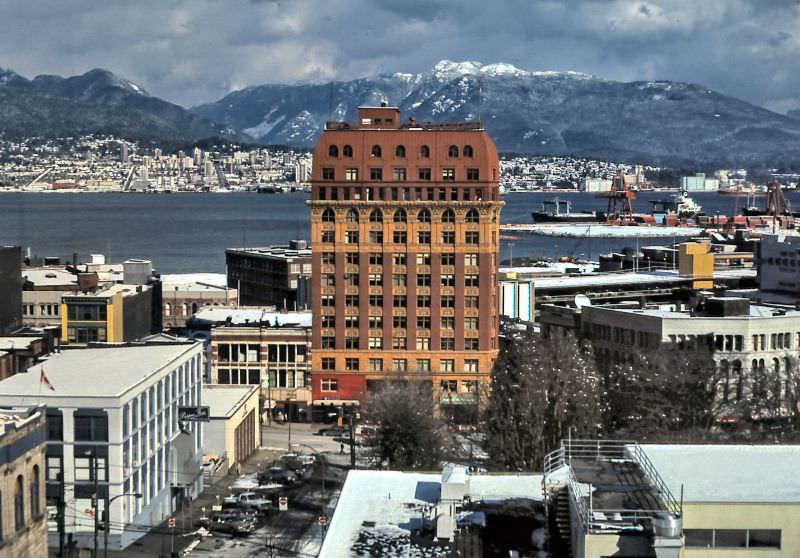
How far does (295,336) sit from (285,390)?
2421mm

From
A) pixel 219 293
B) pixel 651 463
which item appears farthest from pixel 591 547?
pixel 219 293

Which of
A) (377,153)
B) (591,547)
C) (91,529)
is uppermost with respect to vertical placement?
(377,153)

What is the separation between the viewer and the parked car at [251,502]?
50.0 metres

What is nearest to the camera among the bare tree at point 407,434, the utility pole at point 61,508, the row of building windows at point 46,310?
the utility pole at point 61,508

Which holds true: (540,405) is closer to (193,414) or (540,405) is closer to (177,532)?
(193,414)

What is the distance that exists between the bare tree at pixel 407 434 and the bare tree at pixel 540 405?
68.8 inches

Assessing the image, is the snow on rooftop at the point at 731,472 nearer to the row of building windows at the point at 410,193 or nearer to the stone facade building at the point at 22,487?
the stone facade building at the point at 22,487

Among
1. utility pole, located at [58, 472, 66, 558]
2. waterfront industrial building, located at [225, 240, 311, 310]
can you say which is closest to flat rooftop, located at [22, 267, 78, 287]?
waterfront industrial building, located at [225, 240, 311, 310]

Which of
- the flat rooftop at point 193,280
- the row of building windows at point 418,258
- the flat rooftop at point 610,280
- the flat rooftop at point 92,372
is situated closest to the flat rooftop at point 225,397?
the flat rooftop at point 92,372

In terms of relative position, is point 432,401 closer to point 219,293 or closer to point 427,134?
point 427,134

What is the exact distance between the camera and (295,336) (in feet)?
230

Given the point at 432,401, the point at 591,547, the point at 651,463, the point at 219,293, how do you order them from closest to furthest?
the point at 591,547, the point at 651,463, the point at 432,401, the point at 219,293

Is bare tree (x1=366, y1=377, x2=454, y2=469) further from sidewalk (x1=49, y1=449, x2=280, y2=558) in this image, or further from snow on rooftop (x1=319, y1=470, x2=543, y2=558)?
snow on rooftop (x1=319, y1=470, x2=543, y2=558)

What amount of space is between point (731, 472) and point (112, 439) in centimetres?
2224
